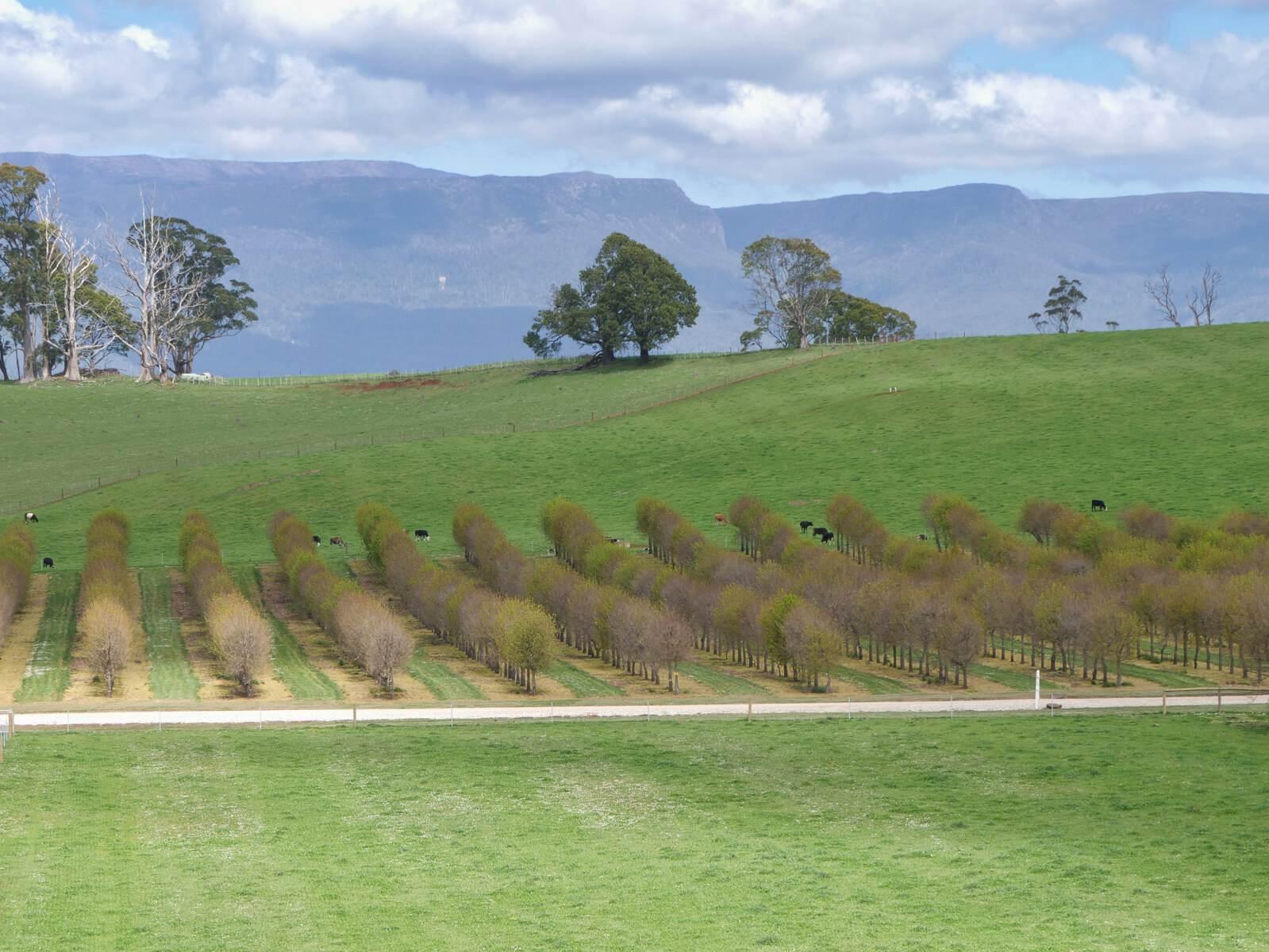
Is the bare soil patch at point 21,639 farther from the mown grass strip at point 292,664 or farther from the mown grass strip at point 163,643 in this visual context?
the mown grass strip at point 292,664

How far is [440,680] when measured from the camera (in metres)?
77.4

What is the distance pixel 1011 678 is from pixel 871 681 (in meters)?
6.81

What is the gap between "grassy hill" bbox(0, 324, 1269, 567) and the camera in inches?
4847

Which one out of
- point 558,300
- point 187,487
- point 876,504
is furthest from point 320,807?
point 558,300

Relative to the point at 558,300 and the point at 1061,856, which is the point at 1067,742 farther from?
the point at 558,300

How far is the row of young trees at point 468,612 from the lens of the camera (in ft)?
244

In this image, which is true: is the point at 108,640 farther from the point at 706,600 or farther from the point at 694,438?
the point at 694,438

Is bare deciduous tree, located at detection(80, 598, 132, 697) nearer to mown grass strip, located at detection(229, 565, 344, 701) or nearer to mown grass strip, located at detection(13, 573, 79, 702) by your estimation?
mown grass strip, located at detection(13, 573, 79, 702)

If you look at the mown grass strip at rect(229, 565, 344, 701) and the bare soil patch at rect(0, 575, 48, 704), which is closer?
the mown grass strip at rect(229, 565, 344, 701)

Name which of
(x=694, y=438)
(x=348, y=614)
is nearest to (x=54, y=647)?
(x=348, y=614)

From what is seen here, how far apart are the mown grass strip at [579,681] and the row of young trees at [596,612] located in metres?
1.82

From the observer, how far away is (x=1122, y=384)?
152 metres

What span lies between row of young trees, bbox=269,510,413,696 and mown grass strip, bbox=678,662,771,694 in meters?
14.0

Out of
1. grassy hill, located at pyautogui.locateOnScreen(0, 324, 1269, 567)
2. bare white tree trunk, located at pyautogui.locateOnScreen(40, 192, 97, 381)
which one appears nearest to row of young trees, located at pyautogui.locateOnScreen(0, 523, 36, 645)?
grassy hill, located at pyautogui.locateOnScreen(0, 324, 1269, 567)
